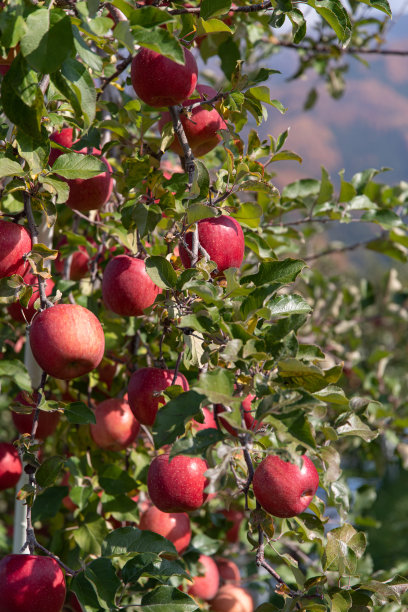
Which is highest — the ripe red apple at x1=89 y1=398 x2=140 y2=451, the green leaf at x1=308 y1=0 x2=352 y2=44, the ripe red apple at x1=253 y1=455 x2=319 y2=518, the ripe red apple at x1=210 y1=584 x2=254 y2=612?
the green leaf at x1=308 y1=0 x2=352 y2=44

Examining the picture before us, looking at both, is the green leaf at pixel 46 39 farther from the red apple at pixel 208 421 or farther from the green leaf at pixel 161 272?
the red apple at pixel 208 421

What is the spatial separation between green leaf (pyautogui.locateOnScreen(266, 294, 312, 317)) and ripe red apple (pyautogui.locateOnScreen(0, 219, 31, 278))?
412 mm

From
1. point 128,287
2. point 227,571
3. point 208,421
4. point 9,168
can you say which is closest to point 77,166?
point 9,168

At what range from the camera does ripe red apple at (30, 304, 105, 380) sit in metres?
0.85

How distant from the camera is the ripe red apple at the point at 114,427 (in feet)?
3.96

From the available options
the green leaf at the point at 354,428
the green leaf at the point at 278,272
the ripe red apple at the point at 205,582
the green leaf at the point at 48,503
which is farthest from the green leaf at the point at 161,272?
the ripe red apple at the point at 205,582

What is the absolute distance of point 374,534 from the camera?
7.77 metres

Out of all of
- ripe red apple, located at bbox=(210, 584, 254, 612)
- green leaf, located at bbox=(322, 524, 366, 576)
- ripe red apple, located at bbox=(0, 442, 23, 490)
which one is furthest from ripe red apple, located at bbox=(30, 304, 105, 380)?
ripe red apple, located at bbox=(210, 584, 254, 612)

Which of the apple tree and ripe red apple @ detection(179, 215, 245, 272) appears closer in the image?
the apple tree

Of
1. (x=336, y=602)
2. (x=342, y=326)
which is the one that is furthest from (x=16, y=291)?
(x=342, y=326)

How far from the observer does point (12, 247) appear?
896 millimetres

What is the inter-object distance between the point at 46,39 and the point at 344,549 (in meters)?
0.83

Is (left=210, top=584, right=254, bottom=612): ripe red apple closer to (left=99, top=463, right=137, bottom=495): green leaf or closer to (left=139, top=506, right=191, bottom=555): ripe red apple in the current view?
(left=139, top=506, right=191, bottom=555): ripe red apple

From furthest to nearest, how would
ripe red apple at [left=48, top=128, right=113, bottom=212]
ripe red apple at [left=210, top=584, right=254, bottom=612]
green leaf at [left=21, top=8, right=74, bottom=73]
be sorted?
ripe red apple at [left=210, top=584, right=254, bottom=612] → ripe red apple at [left=48, top=128, right=113, bottom=212] → green leaf at [left=21, top=8, right=74, bottom=73]
